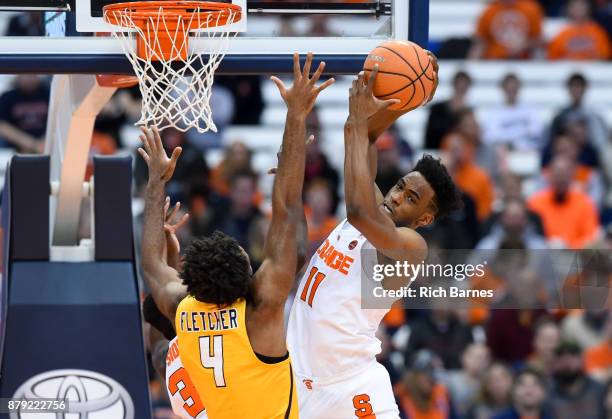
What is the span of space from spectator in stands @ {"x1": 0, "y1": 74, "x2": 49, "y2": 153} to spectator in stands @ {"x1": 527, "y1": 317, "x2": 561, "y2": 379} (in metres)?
4.15

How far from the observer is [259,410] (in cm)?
566

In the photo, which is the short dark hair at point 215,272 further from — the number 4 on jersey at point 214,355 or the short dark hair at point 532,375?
the short dark hair at point 532,375

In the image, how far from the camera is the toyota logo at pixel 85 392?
22.9 ft

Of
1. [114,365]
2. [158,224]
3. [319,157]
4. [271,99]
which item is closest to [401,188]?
[158,224]

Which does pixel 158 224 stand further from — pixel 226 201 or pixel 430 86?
pixel 226 201

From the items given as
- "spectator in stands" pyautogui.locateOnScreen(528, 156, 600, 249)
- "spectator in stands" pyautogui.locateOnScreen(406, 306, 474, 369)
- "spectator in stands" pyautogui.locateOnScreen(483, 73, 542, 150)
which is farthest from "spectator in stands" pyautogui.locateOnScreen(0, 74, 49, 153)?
"spectator in stands" pyautogui.locateOnScreen(528, 156, 600, 249)

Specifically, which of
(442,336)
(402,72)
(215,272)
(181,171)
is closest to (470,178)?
(442,336)

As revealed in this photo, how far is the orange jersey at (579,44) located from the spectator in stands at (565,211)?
2156 mm

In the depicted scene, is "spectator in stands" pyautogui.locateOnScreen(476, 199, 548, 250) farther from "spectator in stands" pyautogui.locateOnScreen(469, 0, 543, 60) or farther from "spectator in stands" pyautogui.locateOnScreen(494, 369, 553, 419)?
"spectator in stands" pyautogui.locateOnScreen(469, 0, 543, 60)

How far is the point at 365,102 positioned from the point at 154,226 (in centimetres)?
131

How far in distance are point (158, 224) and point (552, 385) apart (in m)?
4.21

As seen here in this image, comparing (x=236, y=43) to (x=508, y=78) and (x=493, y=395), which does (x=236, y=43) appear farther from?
(x=508, y=78)

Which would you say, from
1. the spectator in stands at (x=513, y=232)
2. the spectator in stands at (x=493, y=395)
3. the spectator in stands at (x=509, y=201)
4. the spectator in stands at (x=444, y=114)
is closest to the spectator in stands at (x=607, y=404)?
the spectator in stands at (x=493, y=395)

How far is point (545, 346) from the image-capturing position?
965 cm
